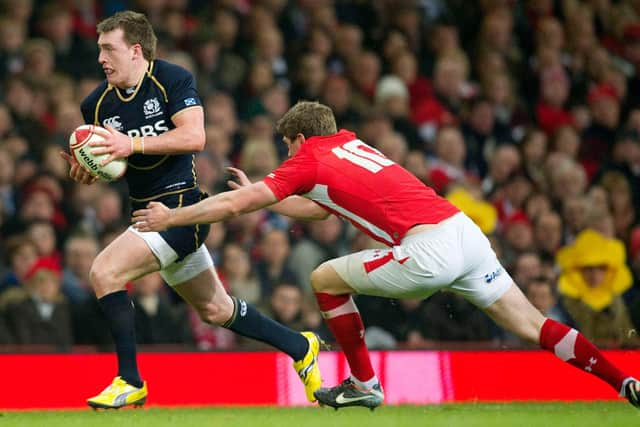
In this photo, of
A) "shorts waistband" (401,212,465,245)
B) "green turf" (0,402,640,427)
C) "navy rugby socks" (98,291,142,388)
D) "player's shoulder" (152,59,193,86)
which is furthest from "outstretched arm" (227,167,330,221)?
"green turf" (0,402,640,427)

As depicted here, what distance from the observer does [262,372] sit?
910 cm

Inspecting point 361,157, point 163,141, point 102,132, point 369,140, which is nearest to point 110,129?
point 102,132

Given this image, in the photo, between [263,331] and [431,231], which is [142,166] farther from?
[431,231]

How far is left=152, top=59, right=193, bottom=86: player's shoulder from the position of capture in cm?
750

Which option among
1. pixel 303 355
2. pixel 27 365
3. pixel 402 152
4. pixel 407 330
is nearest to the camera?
pixel 303 355

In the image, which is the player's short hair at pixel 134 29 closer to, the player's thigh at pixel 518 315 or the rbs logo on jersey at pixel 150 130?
the rbs logo on jersey at pixel 150 130

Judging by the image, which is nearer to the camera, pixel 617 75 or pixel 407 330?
pixel 407 330

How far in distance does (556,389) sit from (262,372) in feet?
6.54

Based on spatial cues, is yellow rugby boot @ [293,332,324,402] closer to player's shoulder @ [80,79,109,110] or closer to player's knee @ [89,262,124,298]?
player's knee @ [89,262,124,298]

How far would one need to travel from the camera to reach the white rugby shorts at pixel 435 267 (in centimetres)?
695

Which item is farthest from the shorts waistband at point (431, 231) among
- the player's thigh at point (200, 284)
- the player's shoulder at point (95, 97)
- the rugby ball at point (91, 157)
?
the player's shoulder at point (95, 97)

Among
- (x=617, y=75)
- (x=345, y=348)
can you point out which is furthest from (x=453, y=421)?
(x=617, y=75)

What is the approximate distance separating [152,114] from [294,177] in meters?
1.04

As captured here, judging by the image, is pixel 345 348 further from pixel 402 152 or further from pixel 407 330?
pixel 402 152
